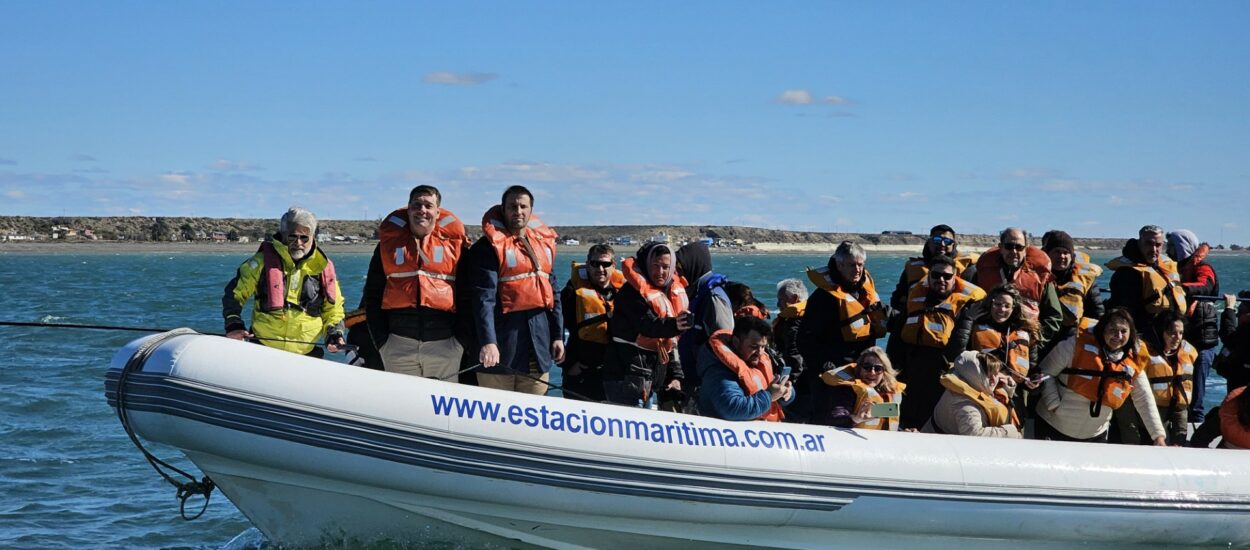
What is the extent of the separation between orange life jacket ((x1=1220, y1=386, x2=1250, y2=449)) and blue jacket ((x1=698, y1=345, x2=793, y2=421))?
91.3 inches

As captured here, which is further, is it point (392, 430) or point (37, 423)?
point (37, 423)

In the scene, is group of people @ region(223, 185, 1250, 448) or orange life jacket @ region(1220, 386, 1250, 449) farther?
orange life jacket @ region(1220, 386, 1250, 449)

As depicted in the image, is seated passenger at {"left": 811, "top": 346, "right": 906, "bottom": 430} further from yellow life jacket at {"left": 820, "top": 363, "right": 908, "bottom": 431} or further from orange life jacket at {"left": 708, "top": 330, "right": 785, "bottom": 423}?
orange life jacket at {"left": 708, "top": 330, "right": 785, "bottom": 423}

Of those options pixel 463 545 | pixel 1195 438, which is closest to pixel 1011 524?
pixel 1195 438

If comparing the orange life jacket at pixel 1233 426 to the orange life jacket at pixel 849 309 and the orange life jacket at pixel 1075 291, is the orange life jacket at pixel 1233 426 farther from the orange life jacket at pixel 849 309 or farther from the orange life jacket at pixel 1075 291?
the orange life jacket at pixel 849 309

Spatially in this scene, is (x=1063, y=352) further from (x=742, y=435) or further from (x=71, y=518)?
(x=71, y=518)

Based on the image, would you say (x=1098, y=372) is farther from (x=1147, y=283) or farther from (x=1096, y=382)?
(x=1147, y=283)

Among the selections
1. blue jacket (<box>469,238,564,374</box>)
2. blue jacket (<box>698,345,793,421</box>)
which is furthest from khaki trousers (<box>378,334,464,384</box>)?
blue jacket (<box>698,345,793,421</box>)

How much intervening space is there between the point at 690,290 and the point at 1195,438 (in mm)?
2596

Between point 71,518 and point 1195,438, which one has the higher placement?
point 1195,438

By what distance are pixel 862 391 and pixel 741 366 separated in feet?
2.03

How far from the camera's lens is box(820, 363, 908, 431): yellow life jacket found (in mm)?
5586

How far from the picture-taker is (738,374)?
5348 mm

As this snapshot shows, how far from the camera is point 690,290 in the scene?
6145mm
